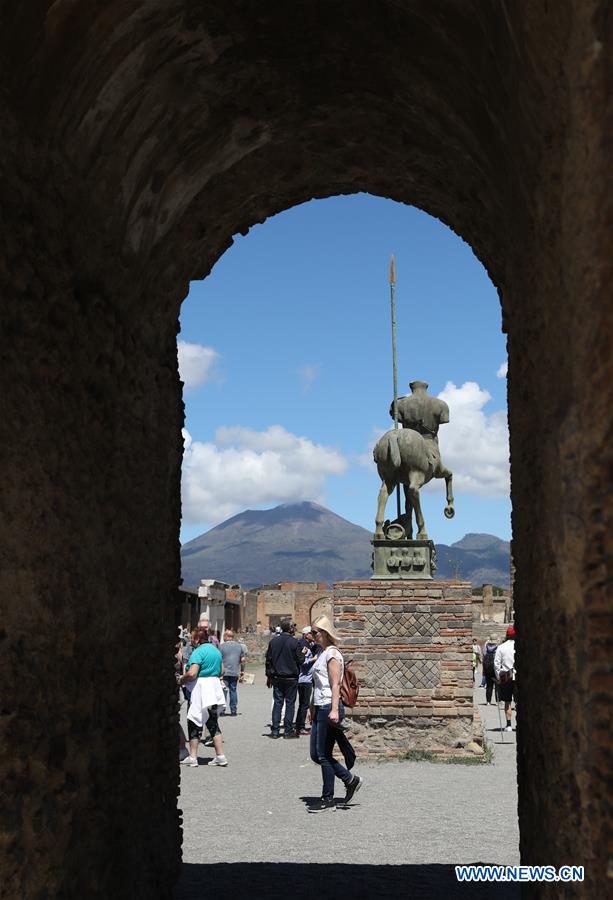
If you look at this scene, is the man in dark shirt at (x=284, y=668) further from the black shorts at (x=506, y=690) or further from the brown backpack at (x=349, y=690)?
the brown backpack at (x=349, y=690)

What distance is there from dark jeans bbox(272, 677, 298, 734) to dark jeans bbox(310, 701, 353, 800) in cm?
570

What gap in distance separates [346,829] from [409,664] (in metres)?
4.25

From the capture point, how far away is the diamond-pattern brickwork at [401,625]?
1247cm

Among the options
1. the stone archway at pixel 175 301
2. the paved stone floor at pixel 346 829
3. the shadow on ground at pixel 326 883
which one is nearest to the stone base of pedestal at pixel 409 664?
the paved stone floor at pixel 346 829

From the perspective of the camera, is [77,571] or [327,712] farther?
[327,712]

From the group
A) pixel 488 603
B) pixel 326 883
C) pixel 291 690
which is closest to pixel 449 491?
pixel 291 690

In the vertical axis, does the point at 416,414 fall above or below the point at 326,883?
above

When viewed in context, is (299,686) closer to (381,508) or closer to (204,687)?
(381,508)

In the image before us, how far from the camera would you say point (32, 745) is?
400cm

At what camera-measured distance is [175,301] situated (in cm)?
625

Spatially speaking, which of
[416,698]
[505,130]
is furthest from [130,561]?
[416,698]

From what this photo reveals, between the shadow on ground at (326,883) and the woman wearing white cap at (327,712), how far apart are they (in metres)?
2.03

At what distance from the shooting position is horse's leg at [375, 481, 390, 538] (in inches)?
522

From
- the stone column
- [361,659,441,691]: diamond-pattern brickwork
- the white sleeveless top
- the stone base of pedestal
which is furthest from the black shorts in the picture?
the stone column
